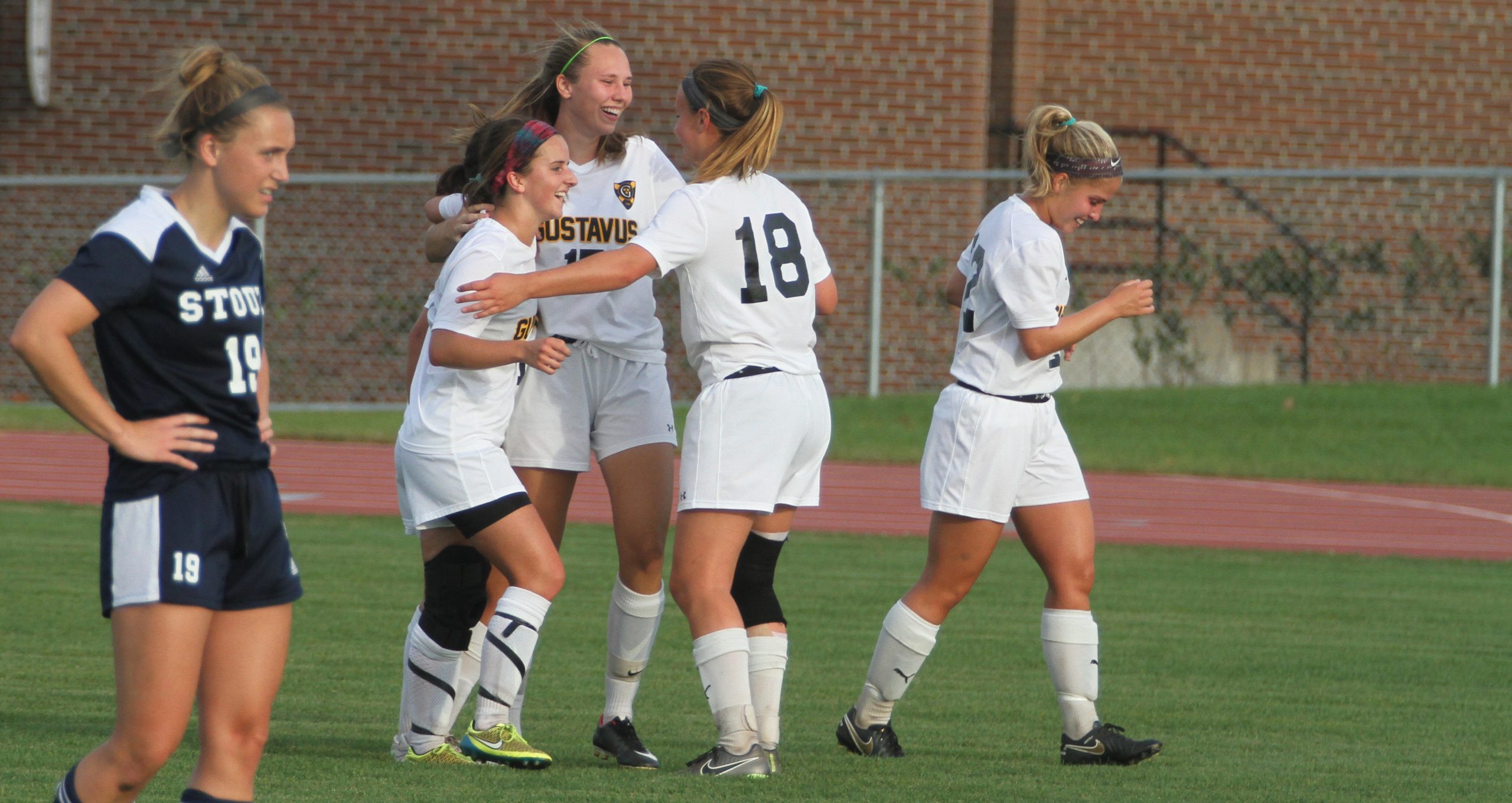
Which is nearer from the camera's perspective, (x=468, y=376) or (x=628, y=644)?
(x=468, y=376)

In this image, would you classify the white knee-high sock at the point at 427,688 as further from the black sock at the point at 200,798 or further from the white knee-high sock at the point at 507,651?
the black sock at the point at 200,798

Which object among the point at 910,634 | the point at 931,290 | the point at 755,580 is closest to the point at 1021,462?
the point at 910,634

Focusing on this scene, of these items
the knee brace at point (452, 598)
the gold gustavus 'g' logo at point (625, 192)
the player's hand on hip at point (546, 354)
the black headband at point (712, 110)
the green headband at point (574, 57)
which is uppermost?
the green headband at point (574, 57)

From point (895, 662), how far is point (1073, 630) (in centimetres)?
54

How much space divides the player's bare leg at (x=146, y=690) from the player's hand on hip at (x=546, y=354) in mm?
1329

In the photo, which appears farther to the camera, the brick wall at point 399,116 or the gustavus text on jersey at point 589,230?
the brick wall at point 399,116

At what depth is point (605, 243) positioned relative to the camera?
518 cm

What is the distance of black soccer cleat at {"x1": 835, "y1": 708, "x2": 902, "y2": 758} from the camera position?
17.1 feet

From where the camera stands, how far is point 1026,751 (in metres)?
5.35

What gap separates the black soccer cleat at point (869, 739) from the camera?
5.21 m

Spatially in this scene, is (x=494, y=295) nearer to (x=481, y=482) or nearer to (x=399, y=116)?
(x=481, y=482)

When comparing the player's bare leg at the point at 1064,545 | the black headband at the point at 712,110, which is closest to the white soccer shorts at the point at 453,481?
the black headband at the point at 712,110

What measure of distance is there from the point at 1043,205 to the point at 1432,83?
15831mm

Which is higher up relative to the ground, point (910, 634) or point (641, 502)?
point (641, 502)
